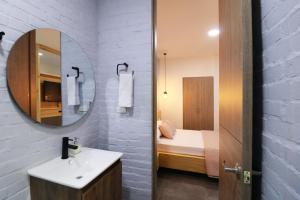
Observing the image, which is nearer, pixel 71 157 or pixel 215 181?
pixel 71 157

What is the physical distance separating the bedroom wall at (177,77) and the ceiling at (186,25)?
1.53 ft

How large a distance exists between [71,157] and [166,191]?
1.45 metres

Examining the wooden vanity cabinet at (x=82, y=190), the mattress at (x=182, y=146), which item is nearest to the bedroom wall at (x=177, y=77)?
the mattress at (x=182, y=146)

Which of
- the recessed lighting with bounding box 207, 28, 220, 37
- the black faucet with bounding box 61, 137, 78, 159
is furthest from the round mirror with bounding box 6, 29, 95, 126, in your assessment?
the recessed lighting with bounding box 207, 28, 220, 37

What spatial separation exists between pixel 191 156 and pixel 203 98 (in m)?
2.31

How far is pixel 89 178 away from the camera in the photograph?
97 cm

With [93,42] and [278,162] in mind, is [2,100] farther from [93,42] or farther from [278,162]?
[278,162]

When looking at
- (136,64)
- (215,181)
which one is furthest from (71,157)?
(215,181)

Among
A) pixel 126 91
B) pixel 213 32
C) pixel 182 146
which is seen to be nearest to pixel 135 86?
pixel 126 91

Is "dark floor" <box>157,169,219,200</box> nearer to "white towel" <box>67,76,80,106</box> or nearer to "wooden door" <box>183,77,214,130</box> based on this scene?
"white towel" <box>67,76,80,106</box>

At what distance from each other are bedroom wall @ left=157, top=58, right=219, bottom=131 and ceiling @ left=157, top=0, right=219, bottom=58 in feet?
1.53

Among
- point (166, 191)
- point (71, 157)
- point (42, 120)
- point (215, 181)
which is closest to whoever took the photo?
point (42, 120)

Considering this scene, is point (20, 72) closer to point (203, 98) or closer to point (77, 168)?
point (77, 168)

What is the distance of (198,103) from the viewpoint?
4512 millimetres
